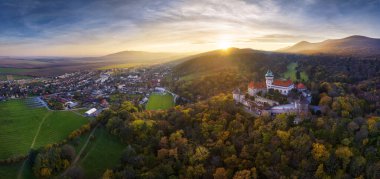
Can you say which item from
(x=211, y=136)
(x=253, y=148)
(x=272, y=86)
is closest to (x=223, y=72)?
(x=272, y=86)

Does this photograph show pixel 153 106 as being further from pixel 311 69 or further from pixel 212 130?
pixel 311 69

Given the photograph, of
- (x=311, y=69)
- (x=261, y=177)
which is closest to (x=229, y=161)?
(x=261, y=177)

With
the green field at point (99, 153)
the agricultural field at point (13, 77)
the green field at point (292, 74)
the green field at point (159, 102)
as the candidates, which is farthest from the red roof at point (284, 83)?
the agricultural field at point (13, 77)

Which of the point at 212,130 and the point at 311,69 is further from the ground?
the point at 311,69

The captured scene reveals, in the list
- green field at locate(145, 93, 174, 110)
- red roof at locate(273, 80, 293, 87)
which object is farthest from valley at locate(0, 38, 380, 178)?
green field at locate(145, 93, 174, 110)

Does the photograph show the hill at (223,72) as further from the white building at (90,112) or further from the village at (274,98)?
the white building at (90,112)

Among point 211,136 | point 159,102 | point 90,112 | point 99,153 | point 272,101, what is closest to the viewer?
point 211,136

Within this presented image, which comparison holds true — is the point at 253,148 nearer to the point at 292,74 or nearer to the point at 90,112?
the point at 90,112
